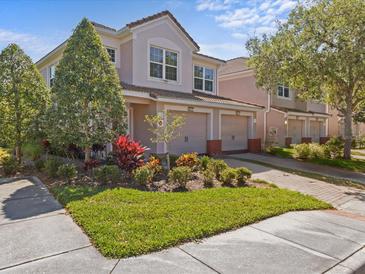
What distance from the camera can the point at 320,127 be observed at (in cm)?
2930

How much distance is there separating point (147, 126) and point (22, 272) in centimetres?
1067

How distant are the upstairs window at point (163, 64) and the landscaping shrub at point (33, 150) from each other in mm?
7167

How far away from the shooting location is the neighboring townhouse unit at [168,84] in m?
14.3

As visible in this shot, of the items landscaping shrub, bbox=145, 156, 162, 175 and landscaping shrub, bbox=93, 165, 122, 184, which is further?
landscaping shrub, bbox=145, 156, 162, 175

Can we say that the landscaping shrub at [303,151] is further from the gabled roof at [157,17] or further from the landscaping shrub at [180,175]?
the landscaping shrub at [180,175]

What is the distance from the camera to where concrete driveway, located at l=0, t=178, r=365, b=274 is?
380 cm

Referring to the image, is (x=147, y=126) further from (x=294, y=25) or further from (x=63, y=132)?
(x=294, y=25)

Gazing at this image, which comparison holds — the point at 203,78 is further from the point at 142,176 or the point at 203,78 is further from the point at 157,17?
the point at 142,176

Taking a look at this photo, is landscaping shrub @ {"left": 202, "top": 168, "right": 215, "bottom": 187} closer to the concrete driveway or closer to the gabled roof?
the concrete driveway

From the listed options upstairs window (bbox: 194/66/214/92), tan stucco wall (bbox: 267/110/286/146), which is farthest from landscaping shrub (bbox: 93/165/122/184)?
tan stucco wall (bbox: 267/110/286/146)

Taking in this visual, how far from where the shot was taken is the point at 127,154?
9.23 meters

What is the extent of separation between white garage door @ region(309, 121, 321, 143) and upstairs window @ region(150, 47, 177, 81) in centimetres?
1767

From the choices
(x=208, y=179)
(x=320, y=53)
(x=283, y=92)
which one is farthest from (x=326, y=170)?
(x=283, y=92)

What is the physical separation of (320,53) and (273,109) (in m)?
9.26
